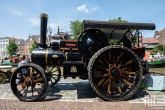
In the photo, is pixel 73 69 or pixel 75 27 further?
pixel 75 27

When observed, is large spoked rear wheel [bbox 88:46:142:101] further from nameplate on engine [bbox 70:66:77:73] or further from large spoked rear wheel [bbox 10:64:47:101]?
large spoked rear wheel [bbox 10:64:47:101]

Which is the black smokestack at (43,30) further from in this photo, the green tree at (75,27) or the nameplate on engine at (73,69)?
the green tree at (75,27)

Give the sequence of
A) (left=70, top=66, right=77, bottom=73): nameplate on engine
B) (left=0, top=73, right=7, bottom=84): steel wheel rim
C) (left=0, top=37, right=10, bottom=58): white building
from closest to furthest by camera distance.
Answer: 1. (left=70, top=66, right=77, bottom=73): nameplate on engine
2. (left=0, top=73, right=7, bottom=84): steel wheel rim
3. (left=0, top=37, right=10, bottom=58): white building

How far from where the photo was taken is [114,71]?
512 centimetres

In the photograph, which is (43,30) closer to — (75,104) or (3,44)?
(75,104)

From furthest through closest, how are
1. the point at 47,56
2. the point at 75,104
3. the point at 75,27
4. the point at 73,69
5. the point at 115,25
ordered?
the point at 75,27 < the point at 47,56 < the point at 73,69 < the point at 115,25 < the point at 75,104

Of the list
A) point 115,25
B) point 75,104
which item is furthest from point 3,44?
point 115,25

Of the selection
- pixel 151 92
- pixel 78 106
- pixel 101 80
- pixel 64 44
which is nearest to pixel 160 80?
pixel 151 92

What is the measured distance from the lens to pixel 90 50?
5512 mm

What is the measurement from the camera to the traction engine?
5.02 metres

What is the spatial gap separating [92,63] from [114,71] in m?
0.89

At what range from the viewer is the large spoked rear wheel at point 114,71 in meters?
4.98

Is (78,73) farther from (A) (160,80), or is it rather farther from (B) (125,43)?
(A) (160,80)

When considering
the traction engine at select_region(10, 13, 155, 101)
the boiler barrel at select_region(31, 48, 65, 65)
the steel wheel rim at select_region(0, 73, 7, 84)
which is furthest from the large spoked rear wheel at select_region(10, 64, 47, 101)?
the steel wheel rim at select_region(0, 73, 7, 84)
